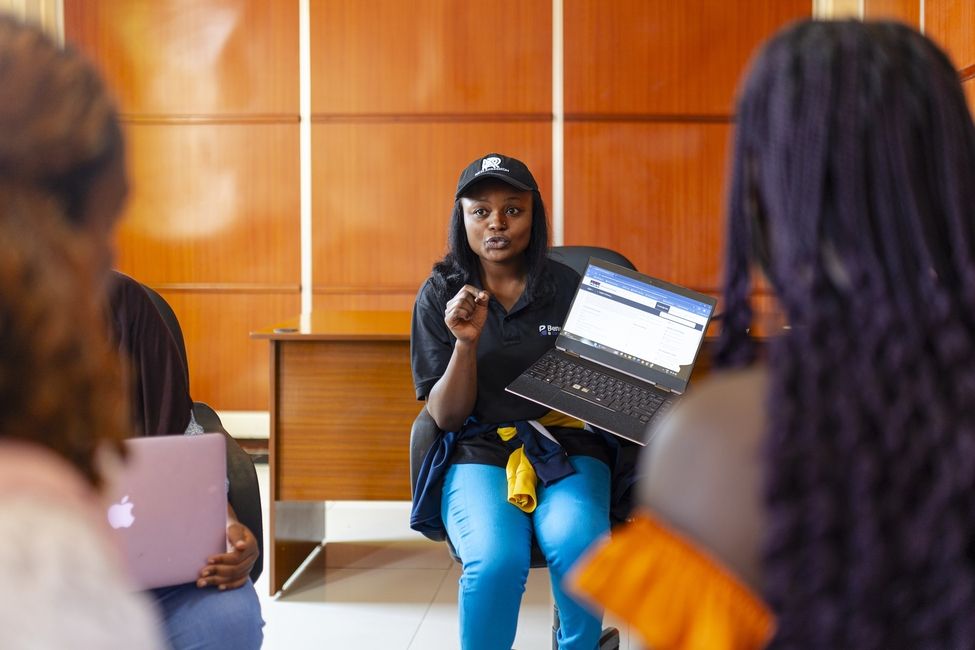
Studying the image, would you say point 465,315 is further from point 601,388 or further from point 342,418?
point 342,418

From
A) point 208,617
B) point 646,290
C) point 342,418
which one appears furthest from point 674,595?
→ point 342,418

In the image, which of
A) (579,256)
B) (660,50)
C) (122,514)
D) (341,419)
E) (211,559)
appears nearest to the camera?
(122,514)

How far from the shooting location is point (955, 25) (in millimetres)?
3623

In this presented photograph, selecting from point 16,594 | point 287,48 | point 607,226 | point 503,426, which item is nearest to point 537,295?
point 503,426

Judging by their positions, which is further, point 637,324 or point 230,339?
point 230,339

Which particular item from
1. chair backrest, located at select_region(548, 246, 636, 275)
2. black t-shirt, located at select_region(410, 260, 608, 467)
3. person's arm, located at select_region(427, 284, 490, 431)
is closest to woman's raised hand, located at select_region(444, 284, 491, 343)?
person's arm, located at select_region(427, 284, 490, 431)

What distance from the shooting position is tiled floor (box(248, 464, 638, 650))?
2590 mm

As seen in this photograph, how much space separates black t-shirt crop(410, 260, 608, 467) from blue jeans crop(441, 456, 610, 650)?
71mm

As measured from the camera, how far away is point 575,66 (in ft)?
15.2

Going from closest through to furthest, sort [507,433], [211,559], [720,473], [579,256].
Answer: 1. [720,473]
2. [211,559]
3. [507,433]
4. [579,256]

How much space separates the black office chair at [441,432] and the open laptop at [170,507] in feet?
2.44

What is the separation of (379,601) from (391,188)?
2429 mm

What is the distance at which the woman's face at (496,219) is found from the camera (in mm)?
2264

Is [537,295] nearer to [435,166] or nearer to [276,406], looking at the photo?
[276,406]
